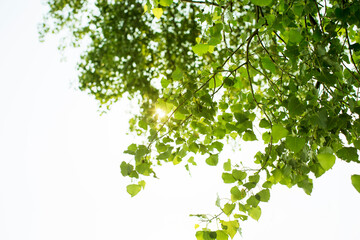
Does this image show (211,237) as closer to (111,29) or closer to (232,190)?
(232,190)

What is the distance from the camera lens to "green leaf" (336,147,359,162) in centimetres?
85

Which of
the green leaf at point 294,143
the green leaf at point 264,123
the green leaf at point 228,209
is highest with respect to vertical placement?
the green leaf at point 264,123

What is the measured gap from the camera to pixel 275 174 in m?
1.23

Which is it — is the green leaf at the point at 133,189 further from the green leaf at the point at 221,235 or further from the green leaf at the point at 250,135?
the green leaf at the point at 250,135

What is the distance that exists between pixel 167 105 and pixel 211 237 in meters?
0.59

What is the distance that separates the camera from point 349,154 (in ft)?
2.83

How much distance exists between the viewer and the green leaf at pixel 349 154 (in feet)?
2.80

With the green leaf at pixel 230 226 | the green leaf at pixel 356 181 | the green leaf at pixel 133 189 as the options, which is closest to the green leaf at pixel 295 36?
the green leaf at pixel 356 181

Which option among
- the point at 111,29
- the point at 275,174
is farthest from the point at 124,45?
the point at 275,174

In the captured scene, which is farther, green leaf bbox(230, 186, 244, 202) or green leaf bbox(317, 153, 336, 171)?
green leaf bbox(230, 186, 244, 202)

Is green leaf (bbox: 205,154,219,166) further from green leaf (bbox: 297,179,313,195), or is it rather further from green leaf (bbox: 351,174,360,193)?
green leaf (bbox: 351,174,360,193)

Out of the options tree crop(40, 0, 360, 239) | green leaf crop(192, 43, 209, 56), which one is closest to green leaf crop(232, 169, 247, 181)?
tree crop(40, 0, 360, 239)

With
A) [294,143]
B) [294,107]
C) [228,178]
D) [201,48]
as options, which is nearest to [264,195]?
[228,178]

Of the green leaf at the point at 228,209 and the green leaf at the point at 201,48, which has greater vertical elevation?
the green leaf at the point at 201,48
